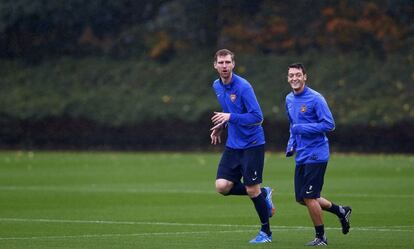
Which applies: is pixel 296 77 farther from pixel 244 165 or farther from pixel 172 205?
pixel 172 205

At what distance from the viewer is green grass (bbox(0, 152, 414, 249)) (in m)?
15.2

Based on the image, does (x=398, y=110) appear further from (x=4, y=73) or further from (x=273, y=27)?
(x=4, y=73)

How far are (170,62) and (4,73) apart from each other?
717 cm

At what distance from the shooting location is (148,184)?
89.2 feet

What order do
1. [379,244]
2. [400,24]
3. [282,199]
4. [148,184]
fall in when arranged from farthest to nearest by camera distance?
1. [400,24]
2. [148,184]
3. [282,199]
4. [379,244]

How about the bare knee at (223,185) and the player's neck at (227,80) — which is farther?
the bare knee at (223,185)

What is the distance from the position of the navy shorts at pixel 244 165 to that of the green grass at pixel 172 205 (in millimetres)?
785

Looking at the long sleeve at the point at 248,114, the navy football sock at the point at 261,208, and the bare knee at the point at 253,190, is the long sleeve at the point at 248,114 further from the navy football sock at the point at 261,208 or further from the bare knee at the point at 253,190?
the navy football sock at the point at 261,208

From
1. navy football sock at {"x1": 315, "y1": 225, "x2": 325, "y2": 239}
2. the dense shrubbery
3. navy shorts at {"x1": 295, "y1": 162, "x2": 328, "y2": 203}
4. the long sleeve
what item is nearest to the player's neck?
the long sleeve

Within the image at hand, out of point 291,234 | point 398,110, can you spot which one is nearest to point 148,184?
point 291,234

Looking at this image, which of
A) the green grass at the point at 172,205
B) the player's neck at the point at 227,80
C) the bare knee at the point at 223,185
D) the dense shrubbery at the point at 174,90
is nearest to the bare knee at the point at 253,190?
the bare knee at the point at 223,185

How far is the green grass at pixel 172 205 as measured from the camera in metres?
15.2

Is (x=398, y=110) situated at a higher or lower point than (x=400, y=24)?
lower

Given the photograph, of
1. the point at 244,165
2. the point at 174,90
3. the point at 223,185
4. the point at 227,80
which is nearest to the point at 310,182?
the point at 244,165
